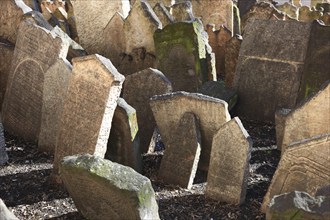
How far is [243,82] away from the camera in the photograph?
6602 millimetres

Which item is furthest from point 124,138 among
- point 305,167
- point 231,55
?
point 231,55

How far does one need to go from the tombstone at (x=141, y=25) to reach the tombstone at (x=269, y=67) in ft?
4.64

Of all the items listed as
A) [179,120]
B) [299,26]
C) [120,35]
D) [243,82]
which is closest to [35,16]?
[120,35]

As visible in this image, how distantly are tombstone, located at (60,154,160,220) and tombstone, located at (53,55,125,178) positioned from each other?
71 cm

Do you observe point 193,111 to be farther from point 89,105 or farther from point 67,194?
point 67,194

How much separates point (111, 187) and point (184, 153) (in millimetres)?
1418

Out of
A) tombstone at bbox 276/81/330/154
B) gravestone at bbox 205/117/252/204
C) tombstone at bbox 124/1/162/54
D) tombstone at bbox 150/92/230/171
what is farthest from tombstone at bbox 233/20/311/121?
gravestone at bbox 205/117/252/204

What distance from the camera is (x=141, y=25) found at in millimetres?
7129

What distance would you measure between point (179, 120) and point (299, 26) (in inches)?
98.8

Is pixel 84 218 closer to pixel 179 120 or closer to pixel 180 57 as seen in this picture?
pixel 179 120

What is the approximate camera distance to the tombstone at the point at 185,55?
21.2 feet

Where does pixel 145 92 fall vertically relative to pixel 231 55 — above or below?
below

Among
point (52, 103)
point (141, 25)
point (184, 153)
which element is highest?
point (141, 25)

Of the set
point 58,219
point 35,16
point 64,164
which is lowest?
point 58,219
